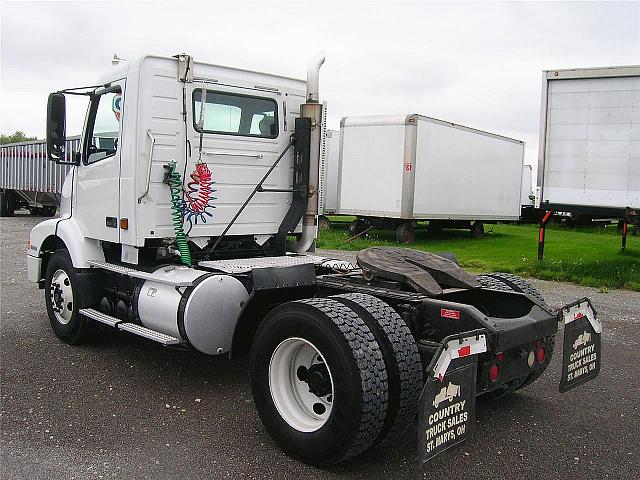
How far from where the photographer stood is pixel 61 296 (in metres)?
6.91

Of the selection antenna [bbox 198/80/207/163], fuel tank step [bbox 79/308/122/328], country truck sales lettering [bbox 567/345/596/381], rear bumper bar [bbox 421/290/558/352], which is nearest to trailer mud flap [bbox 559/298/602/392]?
country truck sales lettering [bbox 567/345/596/381]

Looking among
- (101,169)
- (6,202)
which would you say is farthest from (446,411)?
(6,202)

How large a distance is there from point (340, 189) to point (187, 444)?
14822mm

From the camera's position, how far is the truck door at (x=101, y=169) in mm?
6172

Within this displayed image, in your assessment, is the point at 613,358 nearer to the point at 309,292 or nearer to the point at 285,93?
the point at 309,292

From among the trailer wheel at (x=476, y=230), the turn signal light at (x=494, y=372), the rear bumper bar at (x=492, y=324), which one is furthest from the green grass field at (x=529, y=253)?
the turn signal light at (x=494, y=372)

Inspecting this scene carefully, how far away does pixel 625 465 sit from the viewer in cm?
420

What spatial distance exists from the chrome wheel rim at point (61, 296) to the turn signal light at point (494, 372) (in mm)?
4563

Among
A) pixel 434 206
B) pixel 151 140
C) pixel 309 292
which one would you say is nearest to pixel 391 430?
pixel 309 292

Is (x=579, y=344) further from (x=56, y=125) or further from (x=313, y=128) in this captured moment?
(x=56, y=125)

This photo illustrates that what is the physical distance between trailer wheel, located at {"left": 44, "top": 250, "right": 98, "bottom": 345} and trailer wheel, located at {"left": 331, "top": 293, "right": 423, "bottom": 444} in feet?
12.3

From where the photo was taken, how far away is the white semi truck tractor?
3.84m

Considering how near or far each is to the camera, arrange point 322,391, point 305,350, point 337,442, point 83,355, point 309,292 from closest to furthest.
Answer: point 337,442 → point 322,391 → point 305,350 → point 309,292 → point 83,355

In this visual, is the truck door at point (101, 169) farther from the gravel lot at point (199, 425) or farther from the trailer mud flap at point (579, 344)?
the trailer mud flap at point (579, 344)
